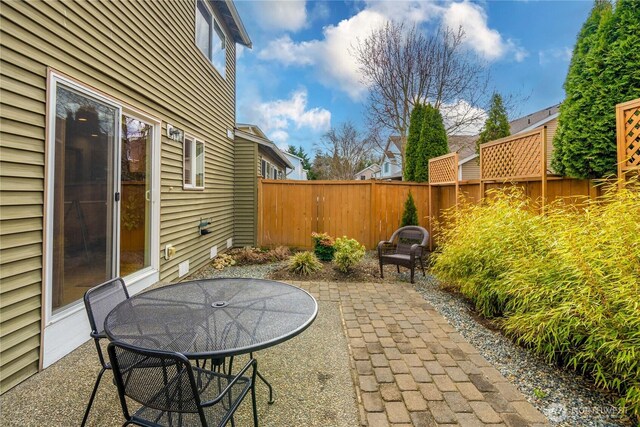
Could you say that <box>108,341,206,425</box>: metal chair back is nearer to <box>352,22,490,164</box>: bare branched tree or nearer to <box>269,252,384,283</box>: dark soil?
<box>269,252,384,283</box>: dark soil

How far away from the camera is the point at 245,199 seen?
7590 millimetres

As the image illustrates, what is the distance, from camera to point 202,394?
5.00 feet

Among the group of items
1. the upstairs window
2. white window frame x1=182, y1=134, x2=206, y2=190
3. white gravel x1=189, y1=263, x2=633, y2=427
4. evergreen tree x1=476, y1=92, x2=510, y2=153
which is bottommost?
white gravel x1=189, y1=263, x2=633, y2=427

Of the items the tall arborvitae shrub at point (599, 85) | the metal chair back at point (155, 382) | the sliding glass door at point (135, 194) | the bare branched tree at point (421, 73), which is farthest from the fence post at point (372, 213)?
the bare branched tree at point (421, 73)

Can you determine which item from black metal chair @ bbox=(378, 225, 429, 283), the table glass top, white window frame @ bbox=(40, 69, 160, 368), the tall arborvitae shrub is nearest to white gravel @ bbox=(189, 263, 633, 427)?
black metal chair @ bbox=(378, 225, 429, 283)

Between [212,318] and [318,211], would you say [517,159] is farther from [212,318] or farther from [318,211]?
[212,318]

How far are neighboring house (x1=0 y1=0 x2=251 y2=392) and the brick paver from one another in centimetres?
244

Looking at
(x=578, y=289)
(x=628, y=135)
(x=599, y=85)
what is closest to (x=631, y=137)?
(x=628, y=135)

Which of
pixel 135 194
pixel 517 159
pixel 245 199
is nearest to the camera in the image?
pixel 135 194

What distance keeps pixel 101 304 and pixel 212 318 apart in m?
0.79

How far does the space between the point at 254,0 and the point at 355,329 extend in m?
6.53

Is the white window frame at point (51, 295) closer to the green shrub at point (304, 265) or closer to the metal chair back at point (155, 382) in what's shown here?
the metal chair back at point (155, 382)

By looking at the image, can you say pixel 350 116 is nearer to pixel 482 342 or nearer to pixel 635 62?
pixel 635 62

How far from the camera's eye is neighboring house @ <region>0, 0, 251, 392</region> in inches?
83.0
